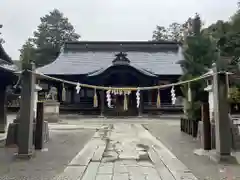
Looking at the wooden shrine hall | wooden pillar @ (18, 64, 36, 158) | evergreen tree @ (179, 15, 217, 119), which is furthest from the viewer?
the wooden shrine hall

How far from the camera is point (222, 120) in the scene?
A: 6.97 metres

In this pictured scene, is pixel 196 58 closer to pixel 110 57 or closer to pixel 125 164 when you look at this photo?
pixel 125 164

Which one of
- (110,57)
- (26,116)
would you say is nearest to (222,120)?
(26,116)

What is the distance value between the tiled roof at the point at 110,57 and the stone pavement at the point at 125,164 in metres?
19.4

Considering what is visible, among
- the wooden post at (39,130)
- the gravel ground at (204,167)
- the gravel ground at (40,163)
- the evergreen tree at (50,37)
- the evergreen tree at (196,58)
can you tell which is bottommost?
the gravel ground at (204,167)

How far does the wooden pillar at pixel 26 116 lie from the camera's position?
23.7 ft

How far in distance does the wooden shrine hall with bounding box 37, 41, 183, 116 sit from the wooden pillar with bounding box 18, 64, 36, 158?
15.0 meters

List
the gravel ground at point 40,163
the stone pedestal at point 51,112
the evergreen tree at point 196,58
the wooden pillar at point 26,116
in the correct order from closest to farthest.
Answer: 1. the gravel ground at point 40,163
2. the wooden pillar at point 26,116
3. the evergreen tree at point 196,58
4. the stone pedestal at point 51,112

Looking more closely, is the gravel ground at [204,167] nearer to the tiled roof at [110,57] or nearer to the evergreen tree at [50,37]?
the tiled roof at [110,57]

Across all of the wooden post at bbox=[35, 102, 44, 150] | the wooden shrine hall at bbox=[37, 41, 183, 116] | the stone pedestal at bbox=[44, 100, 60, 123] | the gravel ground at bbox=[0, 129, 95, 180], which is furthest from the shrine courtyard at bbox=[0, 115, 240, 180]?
the wooden shrine hall at bbox=[37, 41, 183, 116]

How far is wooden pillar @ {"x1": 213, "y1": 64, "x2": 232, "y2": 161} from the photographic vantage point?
6.86 metres

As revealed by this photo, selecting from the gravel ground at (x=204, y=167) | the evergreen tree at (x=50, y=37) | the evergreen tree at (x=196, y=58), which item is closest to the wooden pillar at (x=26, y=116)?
the gravel ground at (x=204, y=167)

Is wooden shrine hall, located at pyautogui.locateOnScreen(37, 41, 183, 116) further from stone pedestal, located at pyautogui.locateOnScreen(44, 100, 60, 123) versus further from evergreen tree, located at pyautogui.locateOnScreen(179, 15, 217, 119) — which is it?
evergreen tree, located at pyautogui.locateOnScreen(179, 15, 217, 119)

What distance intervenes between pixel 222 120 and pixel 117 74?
19738mm
